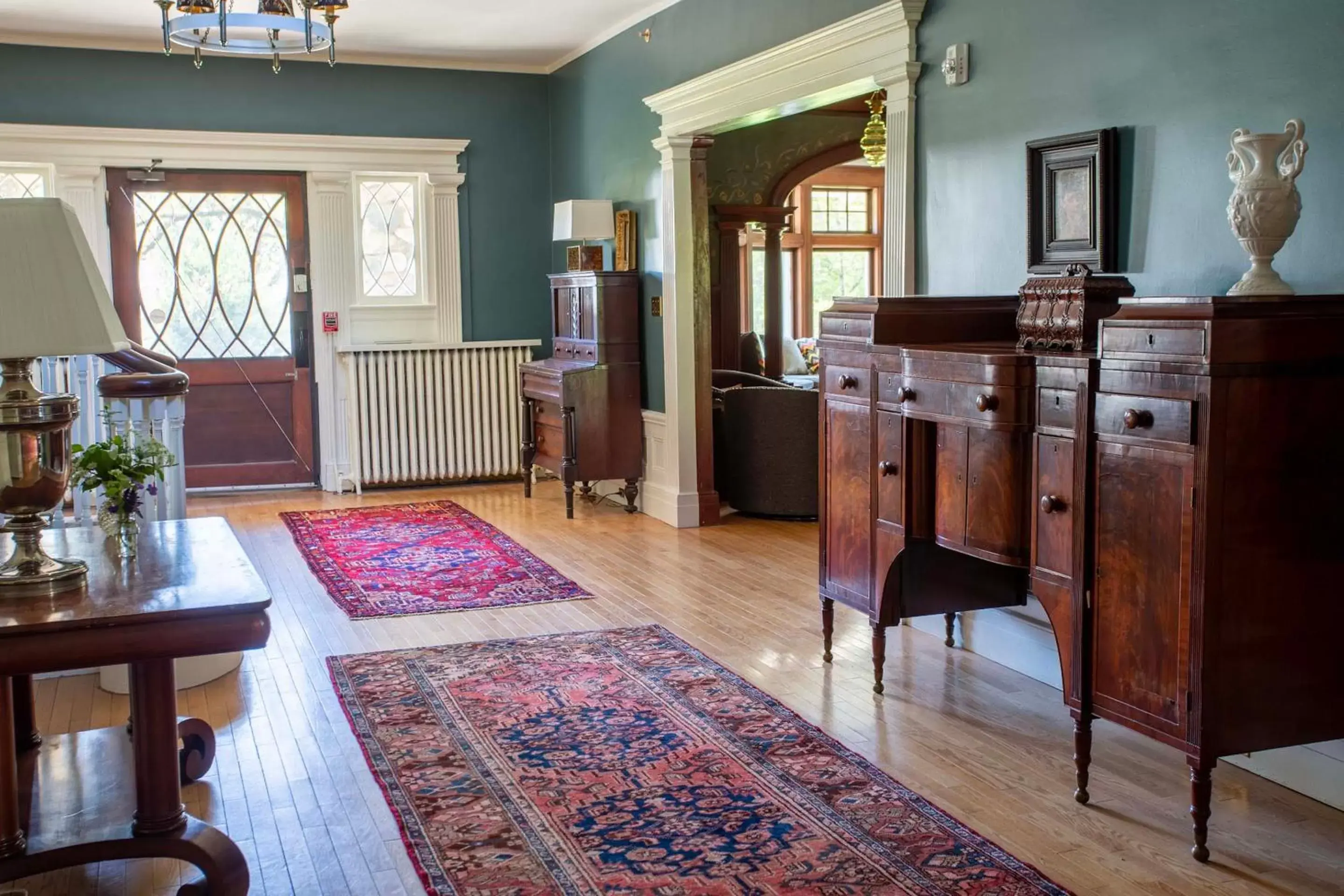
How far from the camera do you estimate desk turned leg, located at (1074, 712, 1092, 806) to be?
3252 mm

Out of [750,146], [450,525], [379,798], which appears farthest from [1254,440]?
[750,146]

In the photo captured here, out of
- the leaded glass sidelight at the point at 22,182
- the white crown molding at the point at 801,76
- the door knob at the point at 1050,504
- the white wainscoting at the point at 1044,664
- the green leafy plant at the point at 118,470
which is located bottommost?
the white wainscoting at the point at 1044,664

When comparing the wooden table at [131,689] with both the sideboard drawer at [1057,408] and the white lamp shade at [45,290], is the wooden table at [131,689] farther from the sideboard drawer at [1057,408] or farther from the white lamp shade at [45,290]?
the sideboard drawer at [1057,408]

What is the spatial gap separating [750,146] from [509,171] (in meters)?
1.75

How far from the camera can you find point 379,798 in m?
3.33

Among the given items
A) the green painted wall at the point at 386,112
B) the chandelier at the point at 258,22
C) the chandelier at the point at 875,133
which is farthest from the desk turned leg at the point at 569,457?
the chandelier at the point at 258,22

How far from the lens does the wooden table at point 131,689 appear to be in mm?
2369

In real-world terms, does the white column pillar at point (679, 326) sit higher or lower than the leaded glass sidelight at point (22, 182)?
lower

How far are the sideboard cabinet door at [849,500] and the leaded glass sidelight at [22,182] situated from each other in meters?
5.97

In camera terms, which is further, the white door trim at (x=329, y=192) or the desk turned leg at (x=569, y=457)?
the white door trim at (x=329, y=192)

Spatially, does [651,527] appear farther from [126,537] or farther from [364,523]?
[126,537]

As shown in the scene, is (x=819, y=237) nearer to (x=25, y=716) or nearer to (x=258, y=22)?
(x=258, y=22)

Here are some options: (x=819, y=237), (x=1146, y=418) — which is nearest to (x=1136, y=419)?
(x=1146, y=418)

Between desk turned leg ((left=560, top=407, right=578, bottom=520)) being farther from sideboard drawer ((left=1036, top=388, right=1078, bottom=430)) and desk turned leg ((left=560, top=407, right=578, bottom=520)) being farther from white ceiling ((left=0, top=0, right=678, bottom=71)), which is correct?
sideboard drawer ((left=1036, top=388, right=1078, bottom=430))
